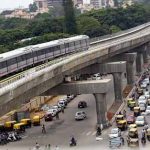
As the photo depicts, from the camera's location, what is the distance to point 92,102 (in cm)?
6688

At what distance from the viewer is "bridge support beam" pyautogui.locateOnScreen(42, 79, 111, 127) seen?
51.1 metres

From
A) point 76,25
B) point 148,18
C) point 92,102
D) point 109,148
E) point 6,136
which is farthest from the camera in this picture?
point 148,18

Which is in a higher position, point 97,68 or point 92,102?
point 97,68

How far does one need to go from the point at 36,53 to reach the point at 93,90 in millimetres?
11899

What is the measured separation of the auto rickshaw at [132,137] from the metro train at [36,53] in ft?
43.2

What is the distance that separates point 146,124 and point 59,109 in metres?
14.4

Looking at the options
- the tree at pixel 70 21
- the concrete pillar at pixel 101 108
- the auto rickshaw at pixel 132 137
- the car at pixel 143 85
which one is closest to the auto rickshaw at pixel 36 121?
the concrete pillar at pixel 101 108

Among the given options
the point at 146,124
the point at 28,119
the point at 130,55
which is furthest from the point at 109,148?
the point at 130,55

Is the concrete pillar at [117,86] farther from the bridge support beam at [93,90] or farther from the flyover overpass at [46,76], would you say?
→ the bridge support beam at [93,90]

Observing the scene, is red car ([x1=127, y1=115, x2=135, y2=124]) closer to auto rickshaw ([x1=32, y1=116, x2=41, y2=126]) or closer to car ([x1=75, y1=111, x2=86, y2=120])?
car ([x1=75, y1=111, x2=86, y2=120])

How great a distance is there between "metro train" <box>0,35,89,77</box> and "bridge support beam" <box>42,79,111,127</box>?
4.87 m

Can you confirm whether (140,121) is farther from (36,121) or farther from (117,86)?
Result: (117,86)

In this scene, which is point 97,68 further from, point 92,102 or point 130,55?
point 130,55

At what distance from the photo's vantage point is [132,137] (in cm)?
4566
